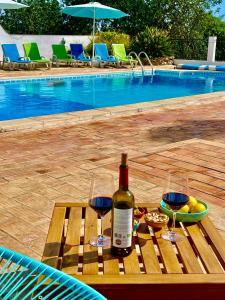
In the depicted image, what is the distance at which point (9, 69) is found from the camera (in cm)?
1427

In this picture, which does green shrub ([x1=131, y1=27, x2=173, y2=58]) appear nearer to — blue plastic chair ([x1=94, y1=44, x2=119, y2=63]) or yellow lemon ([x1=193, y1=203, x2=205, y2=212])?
blue plastic chair ([x1=94, y1=44, x2=119, y2=63])

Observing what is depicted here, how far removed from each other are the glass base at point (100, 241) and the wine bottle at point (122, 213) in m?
0.11

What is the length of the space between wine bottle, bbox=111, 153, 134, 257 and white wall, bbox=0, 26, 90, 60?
15.4 metres

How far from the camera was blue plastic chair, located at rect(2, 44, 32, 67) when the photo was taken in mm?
14297

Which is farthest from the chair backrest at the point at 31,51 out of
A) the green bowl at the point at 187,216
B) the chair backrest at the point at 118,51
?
the green bowl at the point at 187,216

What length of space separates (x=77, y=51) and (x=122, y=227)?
15.8 metres

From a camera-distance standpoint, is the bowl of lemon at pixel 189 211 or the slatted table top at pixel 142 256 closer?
the slatted table top at pixel 142 256

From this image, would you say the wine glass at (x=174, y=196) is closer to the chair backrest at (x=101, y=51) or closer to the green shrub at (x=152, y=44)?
the chair backrest at (x=101, y=51)

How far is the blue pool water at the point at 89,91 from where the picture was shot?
9492mm

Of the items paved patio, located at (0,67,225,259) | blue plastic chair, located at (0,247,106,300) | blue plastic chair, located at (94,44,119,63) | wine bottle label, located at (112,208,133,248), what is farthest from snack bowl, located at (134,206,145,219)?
blue plastic chair, located at (94,44,119,63)

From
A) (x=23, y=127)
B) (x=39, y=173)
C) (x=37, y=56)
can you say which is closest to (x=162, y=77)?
→ (x=37, y=56)

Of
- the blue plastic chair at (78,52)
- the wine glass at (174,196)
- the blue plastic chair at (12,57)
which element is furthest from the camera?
the blue plastic chair at (78,52)

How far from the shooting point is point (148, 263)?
64.0 inches

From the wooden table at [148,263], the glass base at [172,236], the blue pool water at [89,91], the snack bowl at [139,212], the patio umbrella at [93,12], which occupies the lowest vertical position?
the blue pool water at [89,91]
